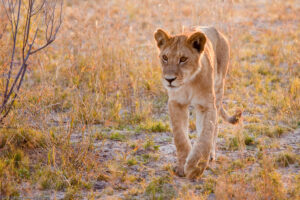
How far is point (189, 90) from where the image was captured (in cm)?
451

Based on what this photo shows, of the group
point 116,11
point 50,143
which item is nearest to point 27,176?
point 50,143

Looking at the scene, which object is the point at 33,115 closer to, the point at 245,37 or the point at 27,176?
the point at 27,176

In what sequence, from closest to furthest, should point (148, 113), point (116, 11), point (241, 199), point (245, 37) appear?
1. point (241, 199)
2. point (148, 113)
3. point (245, 37)
4. point (116, 11)

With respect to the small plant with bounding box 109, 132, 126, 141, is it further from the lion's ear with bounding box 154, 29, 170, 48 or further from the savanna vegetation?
the lion's ear with bounding box 154, 29, 170, 48

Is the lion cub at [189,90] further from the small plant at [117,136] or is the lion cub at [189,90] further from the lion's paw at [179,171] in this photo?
the small plant at [117,136]

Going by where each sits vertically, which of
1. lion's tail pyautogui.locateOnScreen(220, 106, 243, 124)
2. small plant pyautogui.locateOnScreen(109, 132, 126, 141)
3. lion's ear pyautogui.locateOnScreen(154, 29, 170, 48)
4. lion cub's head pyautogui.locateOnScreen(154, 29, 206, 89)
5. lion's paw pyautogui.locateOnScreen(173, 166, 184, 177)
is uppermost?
lion's ear pyautogui.locateOnScreen(154, 29, 170, 48)

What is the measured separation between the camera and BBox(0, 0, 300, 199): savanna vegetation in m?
4.28

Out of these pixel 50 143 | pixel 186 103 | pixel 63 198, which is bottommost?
pixel 63 198

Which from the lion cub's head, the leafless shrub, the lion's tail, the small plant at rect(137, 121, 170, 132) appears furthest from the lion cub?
the small plant at rect(137, 121, 170, 132)

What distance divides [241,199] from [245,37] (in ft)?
23.5

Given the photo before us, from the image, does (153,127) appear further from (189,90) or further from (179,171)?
(189,90)

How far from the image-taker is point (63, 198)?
410cm

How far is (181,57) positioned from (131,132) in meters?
1.82

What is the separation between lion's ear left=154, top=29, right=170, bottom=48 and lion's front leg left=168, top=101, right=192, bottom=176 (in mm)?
634
